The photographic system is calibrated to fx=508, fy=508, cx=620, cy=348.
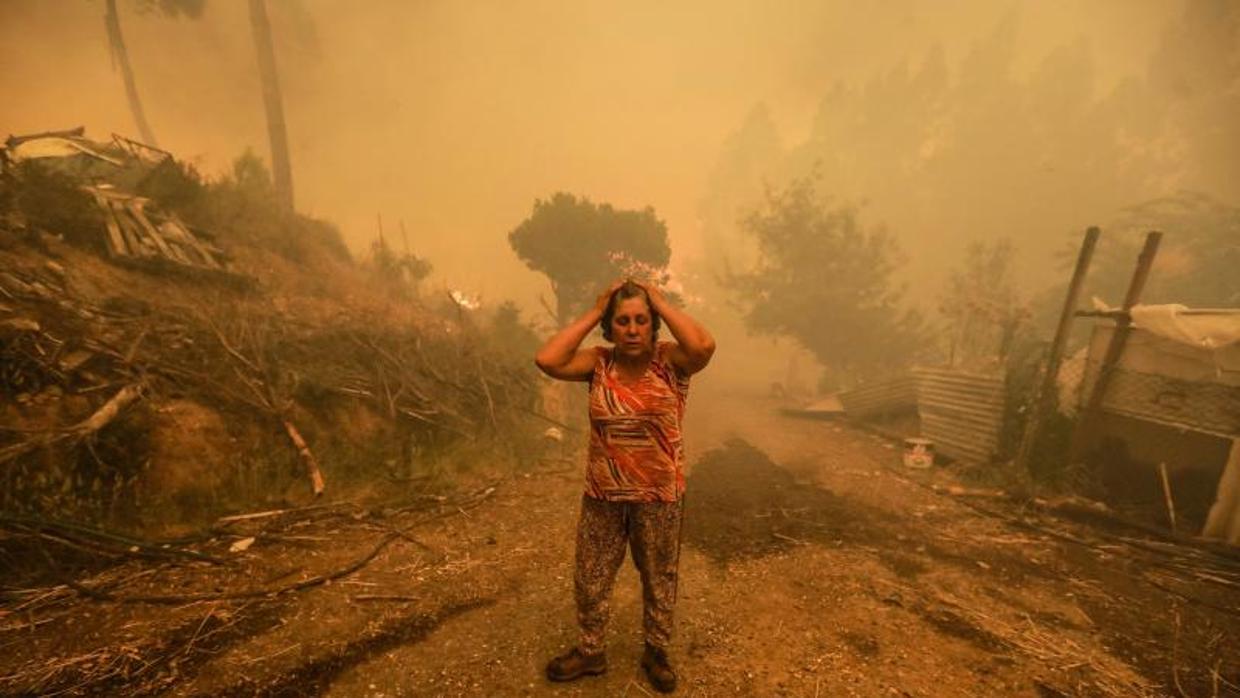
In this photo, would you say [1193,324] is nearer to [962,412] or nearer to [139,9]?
[962,412]

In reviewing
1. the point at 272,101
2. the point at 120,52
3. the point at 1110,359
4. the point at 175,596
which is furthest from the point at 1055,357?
the point at 120,52

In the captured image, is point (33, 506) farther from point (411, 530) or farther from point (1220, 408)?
point (1220, 408)

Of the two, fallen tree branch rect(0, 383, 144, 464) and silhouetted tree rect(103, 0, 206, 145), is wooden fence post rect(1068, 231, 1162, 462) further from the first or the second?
silhouetted tree rect(103, 0, 206, 145)

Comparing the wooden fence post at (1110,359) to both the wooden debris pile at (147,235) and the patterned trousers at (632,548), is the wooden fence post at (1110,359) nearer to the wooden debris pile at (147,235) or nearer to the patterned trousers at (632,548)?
the patterned trousers at (632,548)

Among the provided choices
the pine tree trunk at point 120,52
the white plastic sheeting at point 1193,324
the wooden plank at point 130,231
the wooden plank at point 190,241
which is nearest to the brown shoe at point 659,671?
the white plastic sheeting at point 1193,324

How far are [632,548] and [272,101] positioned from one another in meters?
23.7

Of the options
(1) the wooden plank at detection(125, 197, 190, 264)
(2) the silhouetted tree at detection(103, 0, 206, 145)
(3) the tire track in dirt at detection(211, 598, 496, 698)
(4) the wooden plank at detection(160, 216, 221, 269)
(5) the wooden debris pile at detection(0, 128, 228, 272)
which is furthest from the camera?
(2) the silhouetted tree at detection(103, 0, 206, 145)

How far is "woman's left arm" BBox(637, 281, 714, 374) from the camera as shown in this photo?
2.78m

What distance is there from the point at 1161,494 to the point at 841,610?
245 inches

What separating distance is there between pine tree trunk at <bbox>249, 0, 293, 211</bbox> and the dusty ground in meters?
A: 18.0

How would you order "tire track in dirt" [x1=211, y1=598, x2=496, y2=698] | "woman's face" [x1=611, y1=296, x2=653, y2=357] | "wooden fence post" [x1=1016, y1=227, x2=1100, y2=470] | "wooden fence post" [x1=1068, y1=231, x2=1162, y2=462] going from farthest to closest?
"wooden fence post" [x1=1016, y1=227, x2=1100, y2=470] → "wooden fence post" [x1=1068, y1=231, x2=1162, y2=462] → "tire track in dirt" [x1=211, y1=598, x2=496, y2=698] → "woman's face" [x1=611, y1=296, x2=653, y2=357]

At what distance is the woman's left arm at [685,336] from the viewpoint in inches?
110

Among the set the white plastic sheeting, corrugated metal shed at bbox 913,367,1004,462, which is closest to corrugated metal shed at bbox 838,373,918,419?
corrugated metal shed at bbox 913,367,1004,462

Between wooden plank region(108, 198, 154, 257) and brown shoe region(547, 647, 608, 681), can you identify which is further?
wooden plank region(108, 198, 154, 257)
